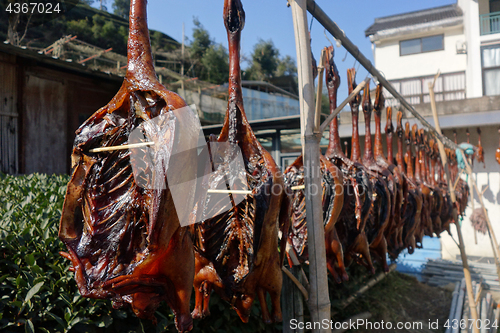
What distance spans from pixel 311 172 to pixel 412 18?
22031 mm

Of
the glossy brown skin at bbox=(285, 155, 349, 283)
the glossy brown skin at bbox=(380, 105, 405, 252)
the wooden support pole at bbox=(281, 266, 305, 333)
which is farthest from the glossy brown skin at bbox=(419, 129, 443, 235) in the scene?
the wooden support pole at bbox=(281, 266, 305, 333)

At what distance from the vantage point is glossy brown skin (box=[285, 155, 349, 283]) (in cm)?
254

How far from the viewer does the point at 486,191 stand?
11.4m

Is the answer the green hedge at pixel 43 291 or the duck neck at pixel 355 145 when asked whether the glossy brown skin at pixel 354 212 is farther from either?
the green hedge at pixel 43 291

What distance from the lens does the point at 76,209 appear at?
5.34 feet

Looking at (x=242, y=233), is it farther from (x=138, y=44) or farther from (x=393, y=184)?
(x=393, y=184)

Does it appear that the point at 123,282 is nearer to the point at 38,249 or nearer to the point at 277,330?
the point at 38,249

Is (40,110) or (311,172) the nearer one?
(311,172)

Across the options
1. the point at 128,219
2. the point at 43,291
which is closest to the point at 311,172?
the point at 128,219

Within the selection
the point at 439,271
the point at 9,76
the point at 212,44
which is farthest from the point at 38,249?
the point at 212,44

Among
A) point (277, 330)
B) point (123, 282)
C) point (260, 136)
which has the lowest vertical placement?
point (277, 330)

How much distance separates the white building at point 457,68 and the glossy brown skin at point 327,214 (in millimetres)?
8410

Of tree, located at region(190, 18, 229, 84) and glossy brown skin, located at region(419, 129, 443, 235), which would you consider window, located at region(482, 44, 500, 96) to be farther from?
tree, located at region(190, 18, 229, 84)

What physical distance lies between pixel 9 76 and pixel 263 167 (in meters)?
6.96
